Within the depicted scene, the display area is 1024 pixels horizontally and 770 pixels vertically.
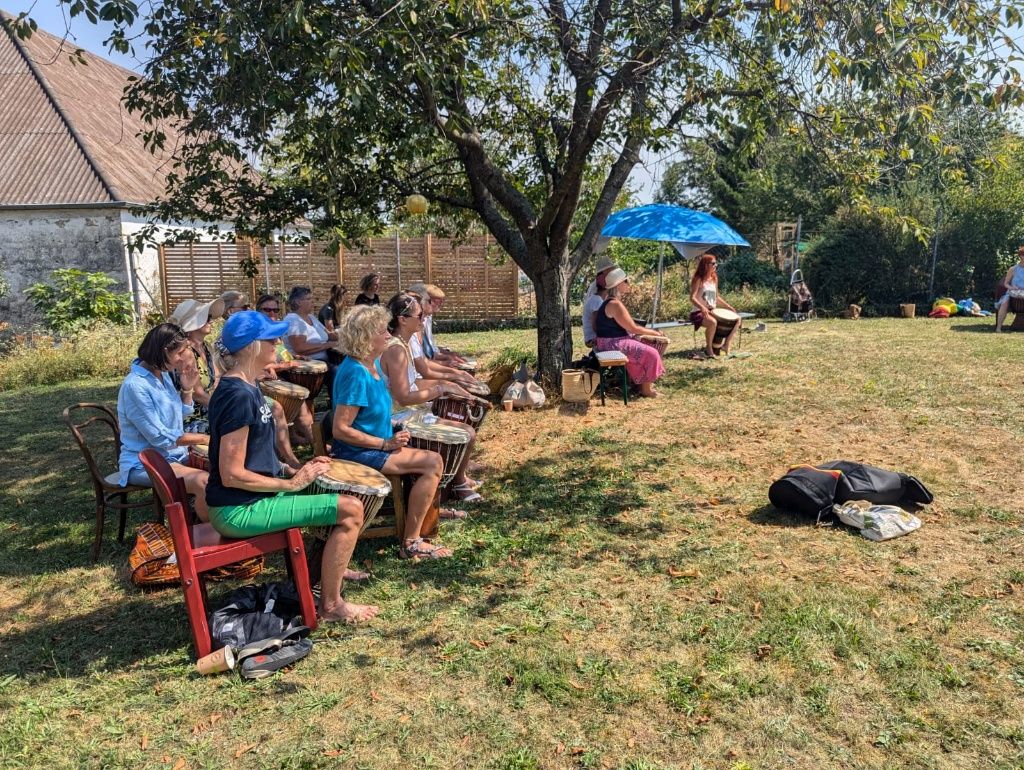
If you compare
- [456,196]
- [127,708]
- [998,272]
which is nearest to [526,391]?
[456,196]

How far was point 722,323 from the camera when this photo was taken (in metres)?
11.0

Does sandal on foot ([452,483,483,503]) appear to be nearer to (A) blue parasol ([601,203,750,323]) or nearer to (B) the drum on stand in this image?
(B) the drum on stand

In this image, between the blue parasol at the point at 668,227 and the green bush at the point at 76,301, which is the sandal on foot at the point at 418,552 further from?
the green bush at the point at 76,301

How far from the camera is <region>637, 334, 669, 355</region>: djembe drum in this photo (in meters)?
8.80

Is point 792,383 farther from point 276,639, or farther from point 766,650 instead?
point 276,639

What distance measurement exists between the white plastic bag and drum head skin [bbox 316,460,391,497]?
2.98m

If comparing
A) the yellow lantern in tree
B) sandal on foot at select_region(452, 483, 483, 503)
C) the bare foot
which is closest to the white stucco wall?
the yellow lantern in tree

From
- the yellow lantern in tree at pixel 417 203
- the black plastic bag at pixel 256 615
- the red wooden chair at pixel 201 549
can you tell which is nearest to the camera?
the red wooden chair at pixel 201 549

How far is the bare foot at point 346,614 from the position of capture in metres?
3.99

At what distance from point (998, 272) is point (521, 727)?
1772 centimetres

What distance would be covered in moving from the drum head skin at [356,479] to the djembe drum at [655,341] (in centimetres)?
Result: 517

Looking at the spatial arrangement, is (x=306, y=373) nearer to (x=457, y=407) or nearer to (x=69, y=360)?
(x=457, y=407)

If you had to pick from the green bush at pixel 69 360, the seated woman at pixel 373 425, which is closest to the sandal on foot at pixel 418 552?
the seated woman at pixel 373 425

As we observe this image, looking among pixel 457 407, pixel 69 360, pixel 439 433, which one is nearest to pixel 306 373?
pixel 457 407
